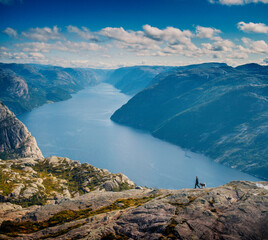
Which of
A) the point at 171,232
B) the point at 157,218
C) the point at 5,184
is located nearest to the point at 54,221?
the point at 157,218

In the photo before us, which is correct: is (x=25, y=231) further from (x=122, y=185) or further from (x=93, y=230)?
(x=122, y=185)

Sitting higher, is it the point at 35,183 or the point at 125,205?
the point at 125,205

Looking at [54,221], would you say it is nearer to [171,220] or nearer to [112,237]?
[112,237]

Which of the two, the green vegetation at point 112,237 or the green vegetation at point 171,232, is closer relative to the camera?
the green vegetation at point 171,232

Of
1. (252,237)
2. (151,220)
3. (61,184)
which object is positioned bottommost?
(61,184)

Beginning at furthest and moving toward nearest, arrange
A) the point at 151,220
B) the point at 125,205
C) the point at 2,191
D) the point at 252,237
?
the point at 2,191 < the point at 125,205 < the point at 151,220 < the point at 252,237

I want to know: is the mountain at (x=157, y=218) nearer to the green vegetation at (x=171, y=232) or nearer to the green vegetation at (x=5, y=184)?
the green vegetation at (x=171, y=232)

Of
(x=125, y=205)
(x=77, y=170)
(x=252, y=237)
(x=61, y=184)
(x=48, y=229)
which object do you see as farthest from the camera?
(x=77, y=170)

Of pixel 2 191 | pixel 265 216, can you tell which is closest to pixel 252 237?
pixel 265 216

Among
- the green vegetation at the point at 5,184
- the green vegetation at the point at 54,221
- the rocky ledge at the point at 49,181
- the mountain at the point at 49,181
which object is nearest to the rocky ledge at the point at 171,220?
the green vegetation at the point at 54,221
